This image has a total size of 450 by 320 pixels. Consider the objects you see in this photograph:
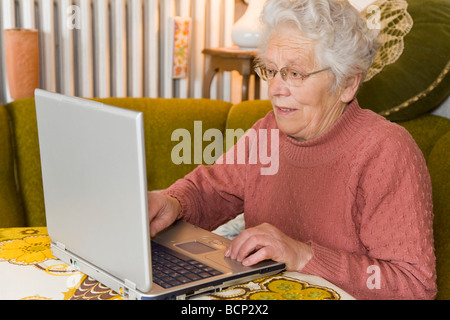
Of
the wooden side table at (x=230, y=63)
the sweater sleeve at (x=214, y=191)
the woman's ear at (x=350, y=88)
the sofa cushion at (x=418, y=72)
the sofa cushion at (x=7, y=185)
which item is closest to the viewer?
the woman's ear at (x=350, y=88)

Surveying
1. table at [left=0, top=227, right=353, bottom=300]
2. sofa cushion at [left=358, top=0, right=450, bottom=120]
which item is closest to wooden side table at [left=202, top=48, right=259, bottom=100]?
sofa cushion at [left=358, top=0, right=450, bottom=120]

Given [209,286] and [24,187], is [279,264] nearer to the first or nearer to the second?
[209,286]

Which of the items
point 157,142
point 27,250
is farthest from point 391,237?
point 157,142

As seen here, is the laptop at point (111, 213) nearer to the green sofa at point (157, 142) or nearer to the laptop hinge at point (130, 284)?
the laptop hinge at point (130, 284)

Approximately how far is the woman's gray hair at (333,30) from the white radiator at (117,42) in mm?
1647

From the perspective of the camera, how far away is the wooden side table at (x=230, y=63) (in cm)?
264

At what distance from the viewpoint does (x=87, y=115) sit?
0.83 meters

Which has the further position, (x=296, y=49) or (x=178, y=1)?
(x=178, y=1)

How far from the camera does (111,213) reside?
0.83 metres

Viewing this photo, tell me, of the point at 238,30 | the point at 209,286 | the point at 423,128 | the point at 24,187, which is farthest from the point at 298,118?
the point at 238,30

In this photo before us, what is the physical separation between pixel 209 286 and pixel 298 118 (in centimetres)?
49

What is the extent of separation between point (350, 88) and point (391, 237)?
35 cm

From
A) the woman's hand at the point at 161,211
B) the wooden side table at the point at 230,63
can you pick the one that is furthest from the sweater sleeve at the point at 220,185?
the wooden side table at the point at 230,63

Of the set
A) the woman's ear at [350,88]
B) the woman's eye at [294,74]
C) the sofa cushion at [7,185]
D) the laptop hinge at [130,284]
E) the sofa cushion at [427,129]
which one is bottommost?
the sofa cushion at [7,185]
